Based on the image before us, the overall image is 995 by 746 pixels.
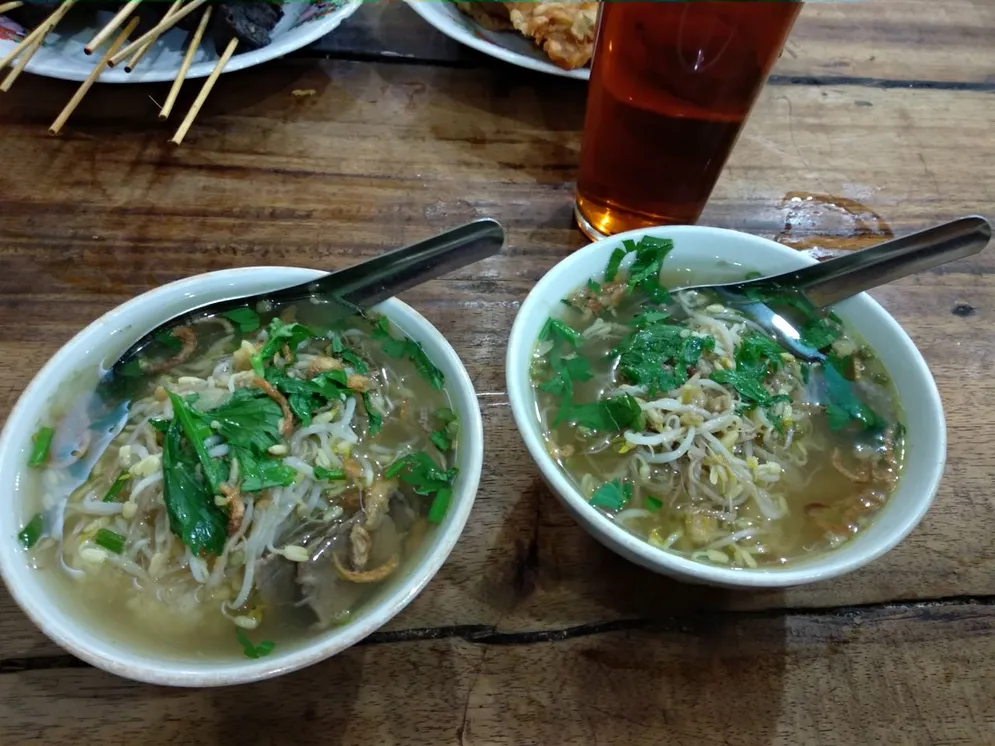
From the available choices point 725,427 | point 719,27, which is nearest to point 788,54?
point 719,27

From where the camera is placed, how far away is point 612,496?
124cm

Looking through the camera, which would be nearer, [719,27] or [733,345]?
[719,27]

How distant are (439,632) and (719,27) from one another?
1.21 meters

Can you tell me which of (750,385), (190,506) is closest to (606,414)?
(750,385)

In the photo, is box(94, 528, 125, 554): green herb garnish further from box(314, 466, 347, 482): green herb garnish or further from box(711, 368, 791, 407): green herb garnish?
box(711, 368, 791, 407): green herb garnish

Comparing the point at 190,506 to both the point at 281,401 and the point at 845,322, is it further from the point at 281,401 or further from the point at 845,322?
the point at 845,322

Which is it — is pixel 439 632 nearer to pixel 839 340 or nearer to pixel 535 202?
pixel 839 340

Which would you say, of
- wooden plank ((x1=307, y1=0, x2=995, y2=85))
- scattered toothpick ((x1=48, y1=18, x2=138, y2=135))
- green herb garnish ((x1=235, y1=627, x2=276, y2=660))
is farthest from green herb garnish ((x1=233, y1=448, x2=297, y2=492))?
wooden plank ((x1=307, y1=0, x2=995, y2=85))

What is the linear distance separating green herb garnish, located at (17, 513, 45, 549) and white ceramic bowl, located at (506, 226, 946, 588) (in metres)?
0.77

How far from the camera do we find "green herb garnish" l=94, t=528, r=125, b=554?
1123 millimetres

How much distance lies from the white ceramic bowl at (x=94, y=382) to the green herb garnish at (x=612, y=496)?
24cm

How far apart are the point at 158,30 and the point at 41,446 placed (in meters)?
1.22

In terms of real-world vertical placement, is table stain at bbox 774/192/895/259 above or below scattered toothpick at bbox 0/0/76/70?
below

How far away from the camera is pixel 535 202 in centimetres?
194
